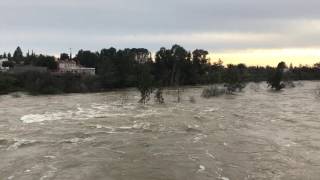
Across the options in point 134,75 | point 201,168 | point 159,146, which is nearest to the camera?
point 201,168

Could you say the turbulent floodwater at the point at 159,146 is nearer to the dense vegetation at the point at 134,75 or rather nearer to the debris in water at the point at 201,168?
the debris in water at the point at 201,168

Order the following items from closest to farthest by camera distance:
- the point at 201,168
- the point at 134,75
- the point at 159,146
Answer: the point at 201,168 → the point at 159,146 → the point at 134,75

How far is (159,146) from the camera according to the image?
77.4 ft

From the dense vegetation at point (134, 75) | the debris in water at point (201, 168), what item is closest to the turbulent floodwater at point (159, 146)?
the debris in water at point (201, 168)

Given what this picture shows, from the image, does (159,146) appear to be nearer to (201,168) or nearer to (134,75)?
(201,168)

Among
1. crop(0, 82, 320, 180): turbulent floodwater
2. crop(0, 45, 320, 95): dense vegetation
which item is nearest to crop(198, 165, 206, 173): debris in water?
crop(0, 82, 320, 180): turbulent floodwater

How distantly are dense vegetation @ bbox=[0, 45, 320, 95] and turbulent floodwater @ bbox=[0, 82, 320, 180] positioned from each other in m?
18.9

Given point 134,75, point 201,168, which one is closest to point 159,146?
point 201,168

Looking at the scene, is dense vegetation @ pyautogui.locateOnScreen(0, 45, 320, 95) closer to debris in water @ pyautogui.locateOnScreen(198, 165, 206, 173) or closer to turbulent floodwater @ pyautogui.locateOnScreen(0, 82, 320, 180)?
turbulent floodwater @ pyautogui.locateOnScreen(0, 82, 320, 180)

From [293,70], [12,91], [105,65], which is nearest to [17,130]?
[12,91]

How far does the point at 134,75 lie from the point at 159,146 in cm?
7134

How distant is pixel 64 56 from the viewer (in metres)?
151

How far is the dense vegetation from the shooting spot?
80125 millimetres

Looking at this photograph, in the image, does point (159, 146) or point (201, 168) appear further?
point (159, 146)
